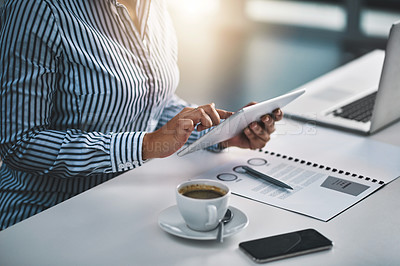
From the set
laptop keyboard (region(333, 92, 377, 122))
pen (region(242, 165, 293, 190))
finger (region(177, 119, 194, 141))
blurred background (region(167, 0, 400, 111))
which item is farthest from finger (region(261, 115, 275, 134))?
blurred background (region(167, 0, 400, 111))

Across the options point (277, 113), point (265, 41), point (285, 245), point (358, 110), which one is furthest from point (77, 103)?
point (265, 41)

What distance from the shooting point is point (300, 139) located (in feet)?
5.25

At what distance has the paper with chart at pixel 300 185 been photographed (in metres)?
1.19

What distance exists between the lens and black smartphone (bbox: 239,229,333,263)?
3.22 ft

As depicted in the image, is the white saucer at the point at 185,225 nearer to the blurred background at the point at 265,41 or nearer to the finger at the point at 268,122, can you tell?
the finger at the point at 268,122

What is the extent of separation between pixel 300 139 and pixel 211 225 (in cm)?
65

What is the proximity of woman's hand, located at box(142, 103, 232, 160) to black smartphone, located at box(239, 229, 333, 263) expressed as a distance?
365mm

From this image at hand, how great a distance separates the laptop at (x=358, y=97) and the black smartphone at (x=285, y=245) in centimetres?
64

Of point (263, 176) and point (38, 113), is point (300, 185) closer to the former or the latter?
point (263, 176)

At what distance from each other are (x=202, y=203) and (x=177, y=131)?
33cm

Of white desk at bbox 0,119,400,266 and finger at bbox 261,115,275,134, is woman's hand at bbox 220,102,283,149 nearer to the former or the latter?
finger at bbox 261,115,275,134

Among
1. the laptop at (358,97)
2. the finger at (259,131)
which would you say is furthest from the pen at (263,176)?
the laptop at (358,97)

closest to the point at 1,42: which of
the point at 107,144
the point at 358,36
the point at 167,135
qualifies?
the point at 107,144

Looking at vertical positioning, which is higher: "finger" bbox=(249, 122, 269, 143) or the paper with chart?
"finger" bbox=(249, 122, 269, 143)
